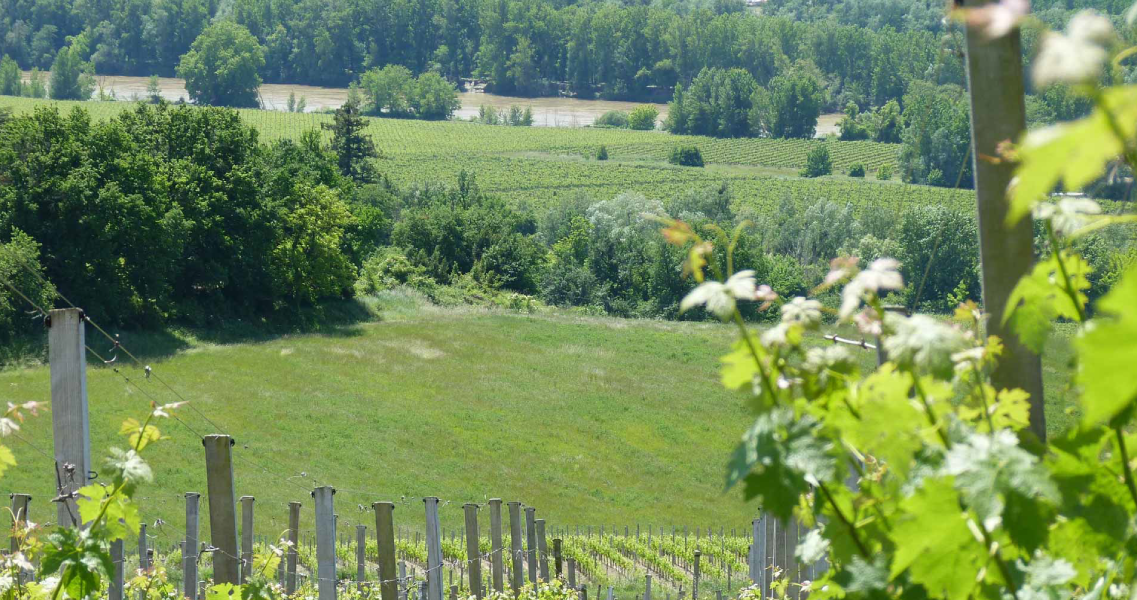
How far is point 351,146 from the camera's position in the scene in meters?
64.2

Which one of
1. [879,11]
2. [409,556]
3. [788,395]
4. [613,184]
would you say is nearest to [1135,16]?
[788,395]

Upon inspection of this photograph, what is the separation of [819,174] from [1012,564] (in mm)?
93181

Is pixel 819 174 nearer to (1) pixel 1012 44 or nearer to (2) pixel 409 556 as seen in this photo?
(2) pixel 409 556

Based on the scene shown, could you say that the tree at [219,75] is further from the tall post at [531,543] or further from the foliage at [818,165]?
the tall post at [531,543]

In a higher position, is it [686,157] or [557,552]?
[686,157]

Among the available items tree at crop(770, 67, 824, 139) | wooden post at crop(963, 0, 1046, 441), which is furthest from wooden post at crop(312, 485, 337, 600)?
tree at crop(770, 67, 824, 139)

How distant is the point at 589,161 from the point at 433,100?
32822 mm

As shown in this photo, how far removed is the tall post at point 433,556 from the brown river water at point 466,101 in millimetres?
108940

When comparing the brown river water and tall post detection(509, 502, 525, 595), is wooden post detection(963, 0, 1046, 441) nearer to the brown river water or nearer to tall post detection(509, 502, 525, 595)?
tall post detection(509, 502, 525, 595)

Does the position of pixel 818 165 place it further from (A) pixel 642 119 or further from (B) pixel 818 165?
(A) pixel 642 119

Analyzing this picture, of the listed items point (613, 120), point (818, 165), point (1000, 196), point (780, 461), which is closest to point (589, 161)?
point (818, 165)

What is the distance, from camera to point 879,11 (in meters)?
172

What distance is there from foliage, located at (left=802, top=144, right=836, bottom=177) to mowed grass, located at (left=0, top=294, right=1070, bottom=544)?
5065cm

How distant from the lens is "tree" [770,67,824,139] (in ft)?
363
